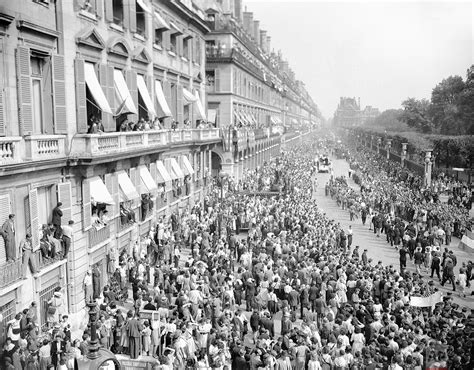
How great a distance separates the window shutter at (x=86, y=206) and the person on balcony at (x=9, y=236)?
444 cm

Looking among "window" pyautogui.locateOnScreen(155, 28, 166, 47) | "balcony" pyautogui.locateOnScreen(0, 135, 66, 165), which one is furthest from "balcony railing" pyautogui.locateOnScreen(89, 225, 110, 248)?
"window" pyautogui.locateOnScreen(155, 28, 166, 47)

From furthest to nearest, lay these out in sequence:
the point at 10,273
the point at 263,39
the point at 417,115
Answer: the point at 417,115, the point at 263,39, the point at 10,273

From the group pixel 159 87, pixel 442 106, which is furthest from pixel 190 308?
pixel 442 106

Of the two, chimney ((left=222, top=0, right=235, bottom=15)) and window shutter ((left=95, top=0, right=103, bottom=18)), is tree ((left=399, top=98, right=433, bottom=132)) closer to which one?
chimney ((left=222, top=0, right=235, bottom=15))

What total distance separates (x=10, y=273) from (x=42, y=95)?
20.3 ft

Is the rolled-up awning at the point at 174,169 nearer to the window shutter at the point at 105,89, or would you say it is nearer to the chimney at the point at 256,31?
the window shutter at the point at 105,89

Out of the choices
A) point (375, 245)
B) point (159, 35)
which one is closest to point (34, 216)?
point (159, 35)

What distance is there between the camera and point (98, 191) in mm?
20719

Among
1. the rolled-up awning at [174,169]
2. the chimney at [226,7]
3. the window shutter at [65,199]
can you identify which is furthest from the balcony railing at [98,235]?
the chimney at [226,7]

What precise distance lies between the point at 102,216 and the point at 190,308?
6.89 meters

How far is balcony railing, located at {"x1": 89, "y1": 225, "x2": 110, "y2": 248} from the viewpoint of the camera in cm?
2066

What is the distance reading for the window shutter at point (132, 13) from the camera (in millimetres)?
25595

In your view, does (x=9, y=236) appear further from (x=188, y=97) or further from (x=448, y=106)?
(x=448, y=106)

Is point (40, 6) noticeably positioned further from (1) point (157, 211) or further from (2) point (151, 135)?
(1) point (157, 211)
